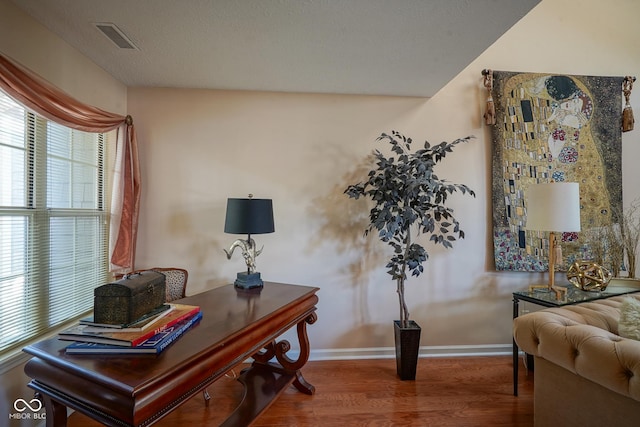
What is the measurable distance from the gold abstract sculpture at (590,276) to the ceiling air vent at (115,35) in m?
3.59

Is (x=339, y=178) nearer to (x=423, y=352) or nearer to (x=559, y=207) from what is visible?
(x=559, y=207)

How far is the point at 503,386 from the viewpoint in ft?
6.97

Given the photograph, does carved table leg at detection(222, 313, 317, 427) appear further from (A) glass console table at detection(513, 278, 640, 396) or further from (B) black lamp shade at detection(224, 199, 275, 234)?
(A) glass console table at detection(513, 278, 640, 396)

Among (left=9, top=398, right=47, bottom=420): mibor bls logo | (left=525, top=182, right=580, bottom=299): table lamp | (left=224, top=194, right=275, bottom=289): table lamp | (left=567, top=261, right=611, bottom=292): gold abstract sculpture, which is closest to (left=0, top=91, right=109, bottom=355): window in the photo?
(left=9, top=398, right=47, bottom=420): mibor bls logo

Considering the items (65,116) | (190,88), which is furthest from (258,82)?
(65,116)

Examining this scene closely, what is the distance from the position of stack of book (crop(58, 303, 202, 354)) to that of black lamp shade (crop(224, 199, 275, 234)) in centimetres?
81

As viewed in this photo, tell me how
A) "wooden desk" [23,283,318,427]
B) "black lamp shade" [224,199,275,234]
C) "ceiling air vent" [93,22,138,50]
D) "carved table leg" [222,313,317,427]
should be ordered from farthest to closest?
"black lamp shade" [224,199,275,234]
"carved table leg" [222,313,317,427]
"ceiling air vent" [93,22,138,50]
"wooden desk" [23,283,318,427]

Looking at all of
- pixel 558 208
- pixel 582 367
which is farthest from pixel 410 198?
pixel 582 367

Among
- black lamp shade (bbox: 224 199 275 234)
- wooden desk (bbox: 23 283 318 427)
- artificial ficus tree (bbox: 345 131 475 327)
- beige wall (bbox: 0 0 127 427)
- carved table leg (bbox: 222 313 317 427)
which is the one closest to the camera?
wooden desk (bbox: 23 283 318 427)

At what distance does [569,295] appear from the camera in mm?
2047

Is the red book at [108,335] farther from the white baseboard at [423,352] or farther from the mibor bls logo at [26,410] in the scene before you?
the white baseboard at [423,352]

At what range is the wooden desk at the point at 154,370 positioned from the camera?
88cm

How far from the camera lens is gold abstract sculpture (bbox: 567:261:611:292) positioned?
6.98ft

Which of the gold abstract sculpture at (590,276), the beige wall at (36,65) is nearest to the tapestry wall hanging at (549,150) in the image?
the gold abstract sculpture at (590,276)
